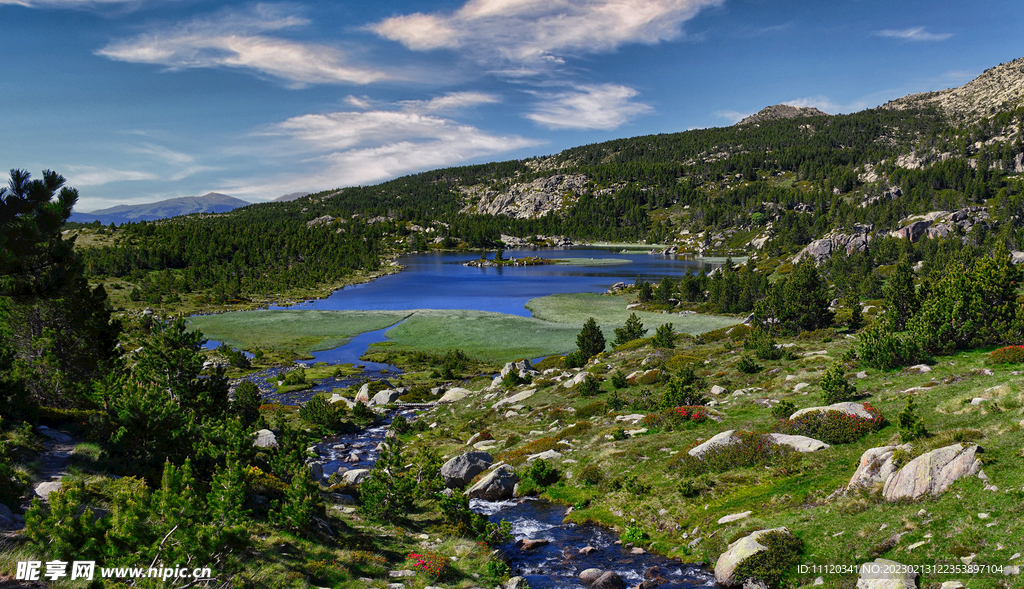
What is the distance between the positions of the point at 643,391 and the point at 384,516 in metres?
26.6

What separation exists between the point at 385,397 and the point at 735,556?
42.7m

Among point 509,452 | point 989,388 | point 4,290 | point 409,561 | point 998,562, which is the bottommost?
point 509,452

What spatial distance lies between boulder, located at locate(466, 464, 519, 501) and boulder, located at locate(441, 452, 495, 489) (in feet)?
5.39

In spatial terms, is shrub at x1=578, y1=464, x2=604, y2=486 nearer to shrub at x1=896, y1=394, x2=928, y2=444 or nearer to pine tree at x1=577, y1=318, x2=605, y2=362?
shrub at x1=896, y1=394, x2=928, y2=444

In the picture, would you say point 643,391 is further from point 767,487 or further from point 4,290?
point 4,290

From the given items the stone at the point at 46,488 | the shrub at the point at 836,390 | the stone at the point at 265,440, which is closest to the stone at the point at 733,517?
the shrub at the point at 836,390

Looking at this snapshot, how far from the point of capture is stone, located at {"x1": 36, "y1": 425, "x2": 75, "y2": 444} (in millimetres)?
20875

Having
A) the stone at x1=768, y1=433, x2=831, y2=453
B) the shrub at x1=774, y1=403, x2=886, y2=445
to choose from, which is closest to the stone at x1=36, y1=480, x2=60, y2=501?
the stone at x1=768, y1=433, x2=831, y2=453

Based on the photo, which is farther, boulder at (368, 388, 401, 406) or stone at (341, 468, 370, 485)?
boulder at (368, 388, 401, 406)

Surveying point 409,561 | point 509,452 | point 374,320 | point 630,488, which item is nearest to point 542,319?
point 374,320

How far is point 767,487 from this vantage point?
22.4m

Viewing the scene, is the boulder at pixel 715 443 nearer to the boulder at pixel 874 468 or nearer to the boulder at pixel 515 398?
the boulder at pixel 874 468

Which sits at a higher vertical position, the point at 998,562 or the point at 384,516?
the point at 998,562

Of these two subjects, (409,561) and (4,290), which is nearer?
(4,290)
